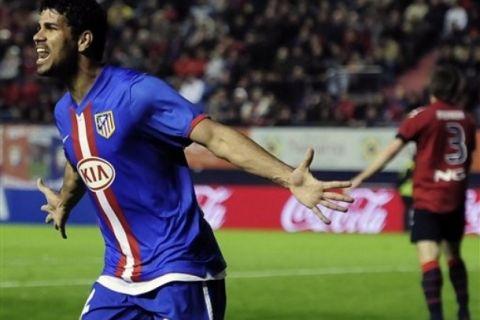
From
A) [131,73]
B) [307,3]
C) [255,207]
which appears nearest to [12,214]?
[255,207]

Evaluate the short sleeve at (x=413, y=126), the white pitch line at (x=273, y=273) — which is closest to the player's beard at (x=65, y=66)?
the short sleeve at (x=413, y=126)

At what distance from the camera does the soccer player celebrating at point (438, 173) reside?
10625 mm

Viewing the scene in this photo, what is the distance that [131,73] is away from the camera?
19.2ft

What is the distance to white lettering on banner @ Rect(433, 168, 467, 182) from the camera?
→ 10.9 m

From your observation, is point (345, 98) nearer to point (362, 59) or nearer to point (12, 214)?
point (362, 59)

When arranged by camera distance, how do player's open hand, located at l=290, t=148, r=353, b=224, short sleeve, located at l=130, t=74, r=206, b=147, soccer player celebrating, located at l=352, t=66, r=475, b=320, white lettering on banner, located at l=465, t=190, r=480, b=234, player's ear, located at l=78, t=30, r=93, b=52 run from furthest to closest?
white lettering on banner, located at l=465, t=190, r=480, b=234 < soccer player celebrating, located at l=352, t=66, r=475, b=320 < player's ear, located at l=78, t=30, r=93, b=52 < short sleeve, located at l=130, t=74, r=206, b=147 < player's open hand, located at l=290, t=148, r=353, b=224

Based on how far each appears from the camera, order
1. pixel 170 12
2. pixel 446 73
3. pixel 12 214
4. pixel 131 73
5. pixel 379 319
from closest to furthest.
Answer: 1. pixel 131 73
2. pixel 446 73
3. pixel 379 319
4. pixel 12 214
5. pixel 170 12

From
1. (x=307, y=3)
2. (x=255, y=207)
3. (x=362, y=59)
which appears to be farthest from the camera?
(x=307, y=3)

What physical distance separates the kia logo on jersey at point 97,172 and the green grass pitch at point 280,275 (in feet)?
20.4

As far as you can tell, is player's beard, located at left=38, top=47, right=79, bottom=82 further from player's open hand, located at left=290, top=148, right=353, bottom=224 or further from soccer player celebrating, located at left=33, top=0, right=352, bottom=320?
player's open hand, located at left=290, top=148, right=353, bottom=224

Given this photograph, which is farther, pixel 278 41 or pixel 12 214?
pixel 278 41

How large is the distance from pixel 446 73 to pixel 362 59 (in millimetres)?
17287

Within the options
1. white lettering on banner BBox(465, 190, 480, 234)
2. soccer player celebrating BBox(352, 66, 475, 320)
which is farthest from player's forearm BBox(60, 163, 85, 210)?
white lettering on banner BBox(465, 190, 480, 234)

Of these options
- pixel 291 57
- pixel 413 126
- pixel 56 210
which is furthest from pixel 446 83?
pixel 291 57
